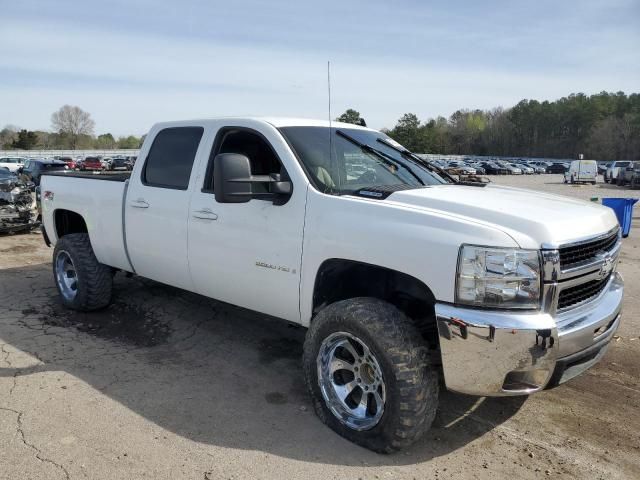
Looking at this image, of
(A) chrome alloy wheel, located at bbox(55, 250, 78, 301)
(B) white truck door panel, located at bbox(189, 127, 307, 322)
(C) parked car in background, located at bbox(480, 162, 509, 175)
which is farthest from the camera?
(C) parked car in background, located at bbox(480, 162, 509, 175)

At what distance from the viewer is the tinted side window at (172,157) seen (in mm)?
4473

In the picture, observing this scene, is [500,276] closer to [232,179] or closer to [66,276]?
[232,179]

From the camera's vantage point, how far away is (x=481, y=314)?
279 centimetres

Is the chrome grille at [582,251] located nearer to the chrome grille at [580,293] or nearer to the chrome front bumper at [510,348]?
the chrome grille at [580,293]

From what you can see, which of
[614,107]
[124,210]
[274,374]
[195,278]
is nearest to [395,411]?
[274,374]

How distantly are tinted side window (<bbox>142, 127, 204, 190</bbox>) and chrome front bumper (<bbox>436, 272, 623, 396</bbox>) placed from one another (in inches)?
101

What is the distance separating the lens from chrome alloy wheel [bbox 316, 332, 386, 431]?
3219 mm

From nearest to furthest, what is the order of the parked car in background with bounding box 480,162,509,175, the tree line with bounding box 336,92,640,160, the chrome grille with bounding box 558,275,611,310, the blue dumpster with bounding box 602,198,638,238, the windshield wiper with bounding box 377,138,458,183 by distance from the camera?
1. the chrome grille with bounding box 558,275,611,310
2. the windshield wiper with bounding box 377,138,458,183
3. the blue dumpster with bounding box 602,198,638,238
4. the parked car in background with bounding box 480,162,509,175
5. the tree line with bounding box 336,92,640,160

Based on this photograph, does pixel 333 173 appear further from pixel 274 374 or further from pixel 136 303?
pixel 136 303

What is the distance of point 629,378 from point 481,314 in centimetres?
238

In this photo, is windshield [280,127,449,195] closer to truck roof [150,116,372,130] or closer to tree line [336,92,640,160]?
truck roof [150,116,372,130]

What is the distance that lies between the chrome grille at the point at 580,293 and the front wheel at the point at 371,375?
0.82 m

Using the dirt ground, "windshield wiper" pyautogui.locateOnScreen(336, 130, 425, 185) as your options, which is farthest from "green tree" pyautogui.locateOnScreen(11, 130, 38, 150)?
"windshield wiper" pyautogui.locateOnScreen(336, 130, 425, 185)

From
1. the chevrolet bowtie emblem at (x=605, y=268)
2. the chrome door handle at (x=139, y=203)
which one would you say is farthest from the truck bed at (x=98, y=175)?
the chevrolet bowtie emblem at (x=605, y=268)
